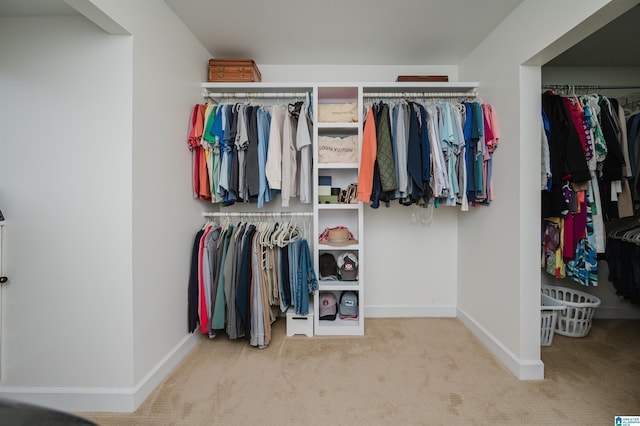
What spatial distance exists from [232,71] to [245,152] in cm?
73

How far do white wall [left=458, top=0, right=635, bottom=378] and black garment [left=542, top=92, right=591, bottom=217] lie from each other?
0.67 feet

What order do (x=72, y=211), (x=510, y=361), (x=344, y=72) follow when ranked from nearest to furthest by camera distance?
(x=72, y=211) → (x=510, y=361) → (x=344, y=72)

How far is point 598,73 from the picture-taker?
2541 mm

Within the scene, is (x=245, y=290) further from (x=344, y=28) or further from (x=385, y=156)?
(x=344, y=28)

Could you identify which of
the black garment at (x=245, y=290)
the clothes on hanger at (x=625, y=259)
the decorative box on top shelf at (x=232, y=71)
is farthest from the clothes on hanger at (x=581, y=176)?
the decorative box on top shelf at (x=232, y=71)

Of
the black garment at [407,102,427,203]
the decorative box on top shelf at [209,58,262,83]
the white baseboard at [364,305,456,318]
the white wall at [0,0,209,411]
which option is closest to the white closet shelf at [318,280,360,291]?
the white baseboard at [364,305,456,318]

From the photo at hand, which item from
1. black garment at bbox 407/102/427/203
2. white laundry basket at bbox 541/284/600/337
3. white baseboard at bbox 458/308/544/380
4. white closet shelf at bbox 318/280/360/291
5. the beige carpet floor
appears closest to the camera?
the beige carpet floor

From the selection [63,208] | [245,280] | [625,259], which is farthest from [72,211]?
[625,259]

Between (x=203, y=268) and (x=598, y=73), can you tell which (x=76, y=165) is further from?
(x=598, y=73)

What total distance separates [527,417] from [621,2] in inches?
78.5

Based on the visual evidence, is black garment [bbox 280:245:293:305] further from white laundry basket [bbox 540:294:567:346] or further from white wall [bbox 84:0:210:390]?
white laundry basket [bbox 540:294:567:346]

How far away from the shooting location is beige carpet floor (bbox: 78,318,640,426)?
4.75 ft

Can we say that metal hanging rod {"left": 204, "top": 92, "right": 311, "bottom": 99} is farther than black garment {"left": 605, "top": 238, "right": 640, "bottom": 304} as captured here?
Yes

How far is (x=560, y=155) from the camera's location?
1826 mm
